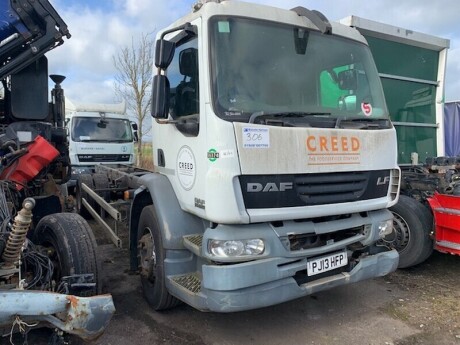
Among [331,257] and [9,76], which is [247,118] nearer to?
[331,257]

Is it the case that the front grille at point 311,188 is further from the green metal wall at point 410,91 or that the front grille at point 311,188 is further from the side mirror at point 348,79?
the green metal wall at point 410,91

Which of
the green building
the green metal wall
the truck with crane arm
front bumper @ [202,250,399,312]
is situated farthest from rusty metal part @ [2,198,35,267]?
the green metal wall

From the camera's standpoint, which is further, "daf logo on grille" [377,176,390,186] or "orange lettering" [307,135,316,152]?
"daf logo on grille" [377,176,390,186]

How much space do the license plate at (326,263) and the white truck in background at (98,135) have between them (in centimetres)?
775

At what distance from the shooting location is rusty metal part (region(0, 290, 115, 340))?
7.63ft

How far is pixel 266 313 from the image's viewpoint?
4.14 metres

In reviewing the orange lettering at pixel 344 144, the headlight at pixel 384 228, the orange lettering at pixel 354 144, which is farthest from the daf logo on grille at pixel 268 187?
the headlight at pixel 384 228

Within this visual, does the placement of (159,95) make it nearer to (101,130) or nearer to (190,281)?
(190,281)

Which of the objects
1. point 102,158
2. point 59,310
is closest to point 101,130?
point 102,158

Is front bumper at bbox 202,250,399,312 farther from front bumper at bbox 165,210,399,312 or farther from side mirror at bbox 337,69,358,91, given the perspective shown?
side mirror at bbox 337,69,358,91

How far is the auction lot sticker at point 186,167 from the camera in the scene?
3537 mm

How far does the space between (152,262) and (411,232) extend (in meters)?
3.34

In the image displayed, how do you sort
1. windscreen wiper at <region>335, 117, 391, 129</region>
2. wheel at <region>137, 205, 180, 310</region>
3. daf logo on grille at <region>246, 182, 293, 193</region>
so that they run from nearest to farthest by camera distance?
daf logo on grille at <region>246, 182, 293, 193</region>, windscreen wiper at <region>335, 117, 391, 129</region>, wheel at <region>137, 205, 180, 310</region>

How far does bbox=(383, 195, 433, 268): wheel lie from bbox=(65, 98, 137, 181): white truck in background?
282 inches
